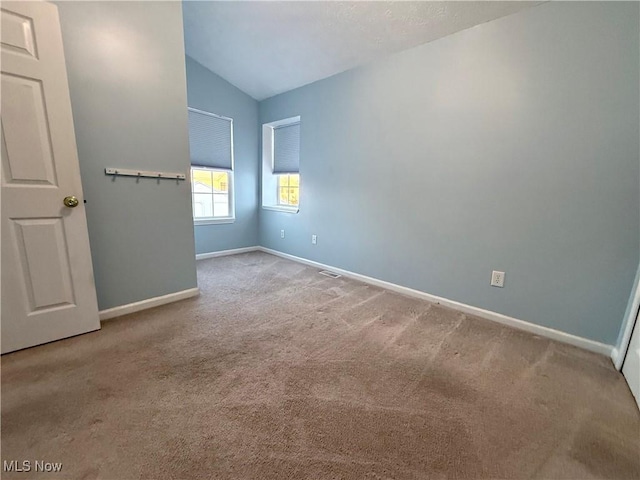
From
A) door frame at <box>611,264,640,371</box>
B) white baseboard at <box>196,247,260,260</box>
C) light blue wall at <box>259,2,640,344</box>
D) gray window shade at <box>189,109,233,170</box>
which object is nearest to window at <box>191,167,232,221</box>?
gray window shade at <box>189,109,233,170</box>

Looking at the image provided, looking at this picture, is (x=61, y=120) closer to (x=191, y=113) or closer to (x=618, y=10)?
(x=191, y=113)

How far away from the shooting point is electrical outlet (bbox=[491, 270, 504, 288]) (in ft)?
7.25

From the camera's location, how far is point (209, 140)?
3732 mm

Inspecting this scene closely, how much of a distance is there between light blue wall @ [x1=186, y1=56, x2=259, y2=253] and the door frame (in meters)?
4.17

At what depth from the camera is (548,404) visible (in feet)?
4.55

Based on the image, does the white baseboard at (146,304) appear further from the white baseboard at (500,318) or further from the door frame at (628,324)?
the door frame at (628,324)

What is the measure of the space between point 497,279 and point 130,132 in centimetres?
314

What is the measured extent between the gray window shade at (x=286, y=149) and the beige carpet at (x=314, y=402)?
8.16 feet

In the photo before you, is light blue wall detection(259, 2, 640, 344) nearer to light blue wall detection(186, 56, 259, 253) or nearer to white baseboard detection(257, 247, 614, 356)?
white baseboard detection(257, 247, 614, 356)

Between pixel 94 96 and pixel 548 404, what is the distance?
3344 mm

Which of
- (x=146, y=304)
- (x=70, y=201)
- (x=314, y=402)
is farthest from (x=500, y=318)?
(x=70, y=201)

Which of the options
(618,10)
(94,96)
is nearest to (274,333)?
(94,96)

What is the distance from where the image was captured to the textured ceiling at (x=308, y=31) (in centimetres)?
212

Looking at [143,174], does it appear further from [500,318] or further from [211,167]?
[500,318]
